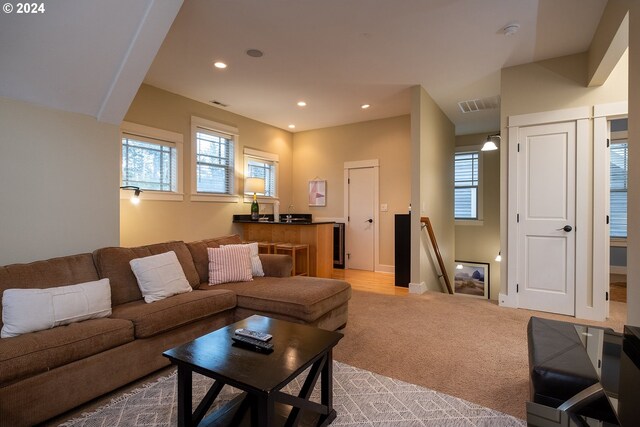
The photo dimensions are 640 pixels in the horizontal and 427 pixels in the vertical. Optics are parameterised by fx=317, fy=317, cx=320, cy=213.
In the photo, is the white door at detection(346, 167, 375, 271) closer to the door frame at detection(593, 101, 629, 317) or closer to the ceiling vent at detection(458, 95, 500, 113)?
the ceiling vent at detection(458, 95, 500, 113)

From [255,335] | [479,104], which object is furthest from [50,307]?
[479,104]

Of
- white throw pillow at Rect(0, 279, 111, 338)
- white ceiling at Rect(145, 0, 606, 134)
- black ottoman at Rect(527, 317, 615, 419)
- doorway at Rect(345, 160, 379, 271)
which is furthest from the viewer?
doorway at Rect(345, 160, 379, 271)

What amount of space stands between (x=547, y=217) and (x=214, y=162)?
480 centimetres

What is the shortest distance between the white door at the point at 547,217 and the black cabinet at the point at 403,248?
4.58 feet

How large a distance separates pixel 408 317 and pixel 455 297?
1141mm

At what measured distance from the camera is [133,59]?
2596 mm

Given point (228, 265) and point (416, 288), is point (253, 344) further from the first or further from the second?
point (416, 288)

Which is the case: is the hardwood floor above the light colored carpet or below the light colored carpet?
below

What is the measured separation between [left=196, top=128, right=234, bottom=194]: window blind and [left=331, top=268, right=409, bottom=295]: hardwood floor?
8.16 ft

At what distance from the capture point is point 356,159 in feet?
20.4

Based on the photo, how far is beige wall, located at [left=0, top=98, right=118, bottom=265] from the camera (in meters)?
2.37

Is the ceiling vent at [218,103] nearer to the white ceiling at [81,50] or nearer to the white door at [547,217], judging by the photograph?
the white ceiling at [81,50]

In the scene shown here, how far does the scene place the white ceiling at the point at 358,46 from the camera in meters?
2.71

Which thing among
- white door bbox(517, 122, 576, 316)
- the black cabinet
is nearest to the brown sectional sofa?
the black cabinet
